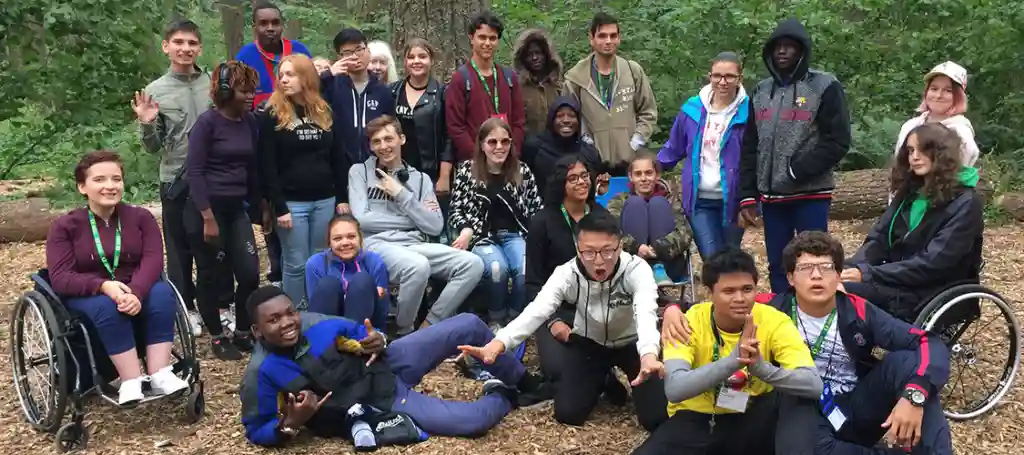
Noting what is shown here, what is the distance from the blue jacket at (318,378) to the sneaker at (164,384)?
395 millimetres

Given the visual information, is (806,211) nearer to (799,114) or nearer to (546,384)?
(799,114)

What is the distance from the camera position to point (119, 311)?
3992 millimetres

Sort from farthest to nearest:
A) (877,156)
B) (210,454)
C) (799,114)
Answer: (877,156), (799,114), (210,454)

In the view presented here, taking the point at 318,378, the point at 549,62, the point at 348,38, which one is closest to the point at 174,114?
the point at 348,38

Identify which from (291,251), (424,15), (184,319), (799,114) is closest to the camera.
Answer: (184,319)

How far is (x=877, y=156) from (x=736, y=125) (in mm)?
4125

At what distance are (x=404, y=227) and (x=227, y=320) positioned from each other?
1144 mm

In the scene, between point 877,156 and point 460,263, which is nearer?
point 460,263

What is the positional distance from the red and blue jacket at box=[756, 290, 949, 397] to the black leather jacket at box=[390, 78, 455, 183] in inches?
96.7

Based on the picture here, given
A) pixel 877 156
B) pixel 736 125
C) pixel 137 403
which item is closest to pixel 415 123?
pixel 736 125

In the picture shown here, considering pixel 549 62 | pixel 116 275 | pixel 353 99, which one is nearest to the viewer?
pixel 116 275

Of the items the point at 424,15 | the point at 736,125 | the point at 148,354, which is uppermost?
the point at 424,15

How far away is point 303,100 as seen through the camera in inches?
195

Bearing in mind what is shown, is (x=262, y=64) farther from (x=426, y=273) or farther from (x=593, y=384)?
(x=593, y=384)
